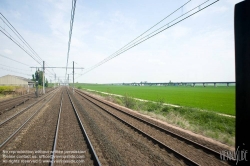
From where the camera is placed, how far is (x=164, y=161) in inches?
262

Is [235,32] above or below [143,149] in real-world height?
above

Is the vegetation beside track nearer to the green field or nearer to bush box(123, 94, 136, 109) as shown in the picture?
bush box(123, 94, 136, 109)

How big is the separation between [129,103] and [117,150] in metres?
19.3

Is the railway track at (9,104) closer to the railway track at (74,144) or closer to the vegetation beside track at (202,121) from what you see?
the railway track at (74,144)

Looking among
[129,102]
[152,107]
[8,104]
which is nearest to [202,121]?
[152,107]

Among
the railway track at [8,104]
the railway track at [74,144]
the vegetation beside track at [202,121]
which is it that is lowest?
the vegetation beside track at [202,121]

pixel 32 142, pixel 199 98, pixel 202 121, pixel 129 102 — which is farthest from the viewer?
pixel 199 98

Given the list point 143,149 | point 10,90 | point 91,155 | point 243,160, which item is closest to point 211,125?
point 143,149

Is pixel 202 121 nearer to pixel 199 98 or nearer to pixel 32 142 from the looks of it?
pixel 32 142

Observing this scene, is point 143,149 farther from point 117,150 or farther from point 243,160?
point 243,160

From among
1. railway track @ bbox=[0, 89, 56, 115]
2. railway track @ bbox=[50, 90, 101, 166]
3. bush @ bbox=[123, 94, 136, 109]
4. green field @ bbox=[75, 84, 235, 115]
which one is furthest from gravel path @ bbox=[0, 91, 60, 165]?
green field @ bbox=[75, 84, 235, 115]

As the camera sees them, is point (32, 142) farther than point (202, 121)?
No

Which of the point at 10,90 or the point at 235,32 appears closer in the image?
the point at 235,32

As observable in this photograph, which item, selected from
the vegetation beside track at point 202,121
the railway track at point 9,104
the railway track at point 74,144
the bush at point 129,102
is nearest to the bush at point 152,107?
the vegetation beside track at point 202,121
